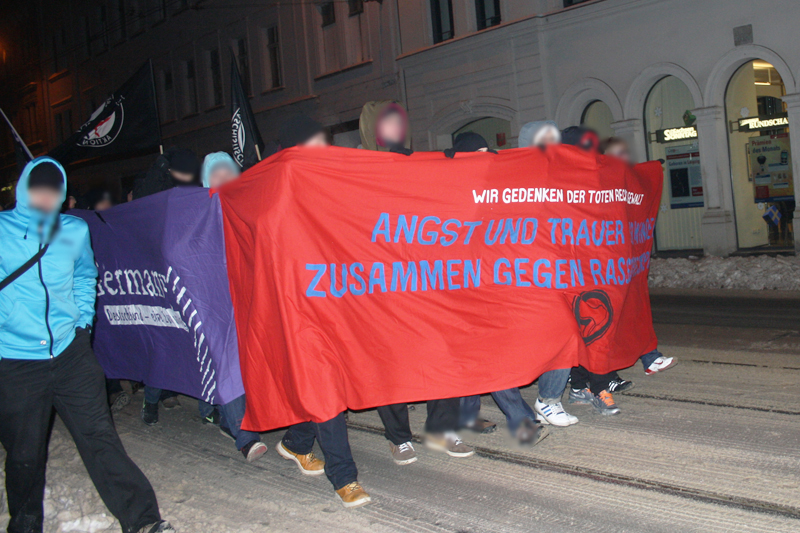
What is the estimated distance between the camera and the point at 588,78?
17.4 meters

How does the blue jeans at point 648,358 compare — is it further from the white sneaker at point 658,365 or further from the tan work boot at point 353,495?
the tan work boot at point 353,495

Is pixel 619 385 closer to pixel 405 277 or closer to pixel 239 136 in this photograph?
pixel 405 277

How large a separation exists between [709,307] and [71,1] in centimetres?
3865

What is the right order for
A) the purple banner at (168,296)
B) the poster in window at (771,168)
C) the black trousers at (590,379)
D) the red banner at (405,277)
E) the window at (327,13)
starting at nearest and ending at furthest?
the red banner at (405,277)
the purple banner at (168,296)
the black trousers at (590,379)
the poster in window at (771,168)
the window at (327,13)

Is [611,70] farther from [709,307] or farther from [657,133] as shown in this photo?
[709,307]

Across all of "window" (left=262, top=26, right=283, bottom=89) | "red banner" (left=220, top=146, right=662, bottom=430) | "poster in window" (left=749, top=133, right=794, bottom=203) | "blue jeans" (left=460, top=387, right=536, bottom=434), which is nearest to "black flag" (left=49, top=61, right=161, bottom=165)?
"red banner" (left=220, top=146, right=662, bottom=430)

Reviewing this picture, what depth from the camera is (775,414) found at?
5.05 metres

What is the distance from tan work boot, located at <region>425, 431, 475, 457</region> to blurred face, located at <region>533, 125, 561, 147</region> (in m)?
2.11

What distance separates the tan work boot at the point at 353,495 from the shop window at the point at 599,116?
15157 mm

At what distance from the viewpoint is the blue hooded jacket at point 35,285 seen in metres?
3.68

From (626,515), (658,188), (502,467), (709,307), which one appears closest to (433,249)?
(502,467)

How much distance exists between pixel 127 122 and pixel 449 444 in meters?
5.46

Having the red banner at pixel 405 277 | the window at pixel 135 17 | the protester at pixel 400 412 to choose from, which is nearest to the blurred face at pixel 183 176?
the red banner at pixel 405 277

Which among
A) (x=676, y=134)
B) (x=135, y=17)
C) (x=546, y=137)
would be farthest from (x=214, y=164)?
(x=135, y=17)
